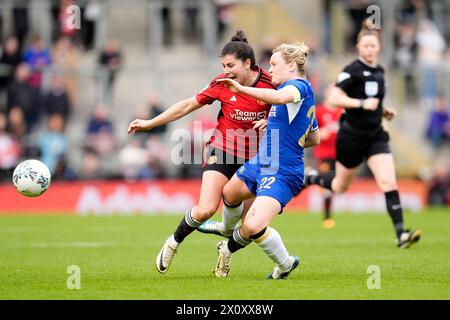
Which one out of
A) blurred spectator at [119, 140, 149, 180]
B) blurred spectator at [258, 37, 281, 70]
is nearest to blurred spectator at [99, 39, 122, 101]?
blurred spectator at [119, 140, 149, 180]

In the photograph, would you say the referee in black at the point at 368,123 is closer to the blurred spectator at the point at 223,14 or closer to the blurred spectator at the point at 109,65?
the blurred spectator at the point at 109,65

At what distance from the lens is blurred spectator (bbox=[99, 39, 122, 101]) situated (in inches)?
877

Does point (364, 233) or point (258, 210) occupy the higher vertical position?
point (258, 210)

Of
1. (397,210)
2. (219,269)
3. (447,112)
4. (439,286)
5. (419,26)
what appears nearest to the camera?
(439,286)

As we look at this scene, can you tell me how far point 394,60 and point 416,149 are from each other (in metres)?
2.38

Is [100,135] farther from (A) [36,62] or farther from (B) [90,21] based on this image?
(B) [90,21]

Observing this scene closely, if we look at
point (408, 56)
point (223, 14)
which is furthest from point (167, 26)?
point (408, 56)

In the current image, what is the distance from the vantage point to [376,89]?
12.5 meters

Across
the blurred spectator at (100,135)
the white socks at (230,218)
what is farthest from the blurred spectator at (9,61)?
the white socks at (230,218)

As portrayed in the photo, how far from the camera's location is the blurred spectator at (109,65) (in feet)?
73.0

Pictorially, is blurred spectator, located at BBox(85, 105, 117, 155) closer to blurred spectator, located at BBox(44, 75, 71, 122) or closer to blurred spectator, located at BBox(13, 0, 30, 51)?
blurred spectator, located at BBox(44, 75, 71, 122)
